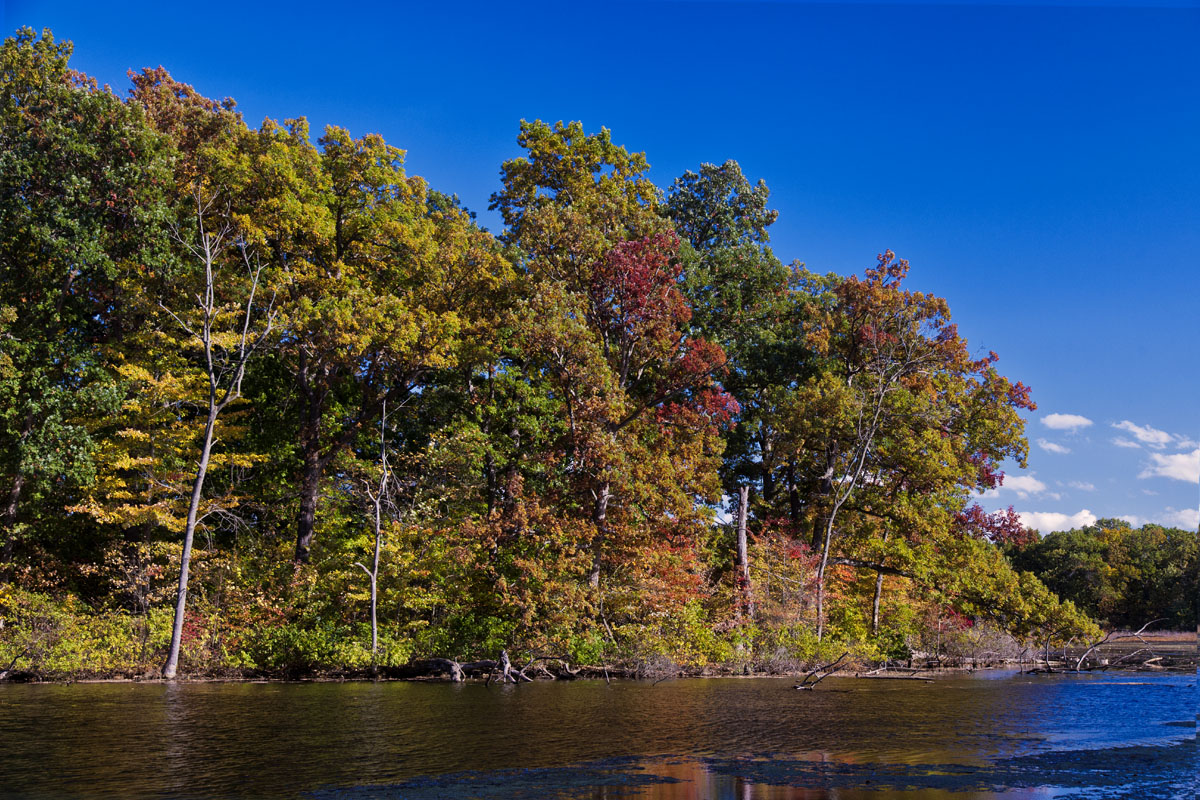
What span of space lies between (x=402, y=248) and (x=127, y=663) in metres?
16.6

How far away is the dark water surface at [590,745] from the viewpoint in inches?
349

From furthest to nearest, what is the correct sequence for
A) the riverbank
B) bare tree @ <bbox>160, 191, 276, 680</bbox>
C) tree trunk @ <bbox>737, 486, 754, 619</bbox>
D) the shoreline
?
tree trunk @ <bbox>737, 486, 754, 619</bbox> < bare tree @ <bbox>160, 191, 276, 680</bbox> < the riverbank < the shoreline

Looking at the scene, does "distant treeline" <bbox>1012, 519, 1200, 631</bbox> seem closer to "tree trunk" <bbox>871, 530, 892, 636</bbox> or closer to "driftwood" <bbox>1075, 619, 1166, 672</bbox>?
"driftwood" <bbox>1075, 619, 1166, 672</bbox>

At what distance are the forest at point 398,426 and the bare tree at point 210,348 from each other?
164 millimetres

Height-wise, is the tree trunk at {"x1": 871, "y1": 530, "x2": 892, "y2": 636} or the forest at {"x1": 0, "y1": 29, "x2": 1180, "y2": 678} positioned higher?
the forest at {"x1": 0, "y1": 29, "x2": 1180, "y2": 678}

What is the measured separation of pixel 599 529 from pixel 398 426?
457 inches

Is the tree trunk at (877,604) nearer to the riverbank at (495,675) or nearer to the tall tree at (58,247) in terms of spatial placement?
the riverbank at (495,675)

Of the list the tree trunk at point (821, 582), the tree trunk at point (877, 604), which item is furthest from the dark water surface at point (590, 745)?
the tree trunk at point (877, 604)

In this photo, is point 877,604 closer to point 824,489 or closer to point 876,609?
point 876,609

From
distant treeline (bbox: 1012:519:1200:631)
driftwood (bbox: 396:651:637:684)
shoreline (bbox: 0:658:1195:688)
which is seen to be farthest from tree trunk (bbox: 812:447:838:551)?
distant treeline (bbox: 1012:519:1200:631)

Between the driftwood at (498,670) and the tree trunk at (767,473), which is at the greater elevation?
the tree trunk at (767,473)

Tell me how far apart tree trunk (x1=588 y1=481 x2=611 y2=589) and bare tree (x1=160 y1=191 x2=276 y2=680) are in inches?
479

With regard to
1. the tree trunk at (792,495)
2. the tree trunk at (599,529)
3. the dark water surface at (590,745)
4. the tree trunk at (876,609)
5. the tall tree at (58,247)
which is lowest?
the dark water surface at (590,745)

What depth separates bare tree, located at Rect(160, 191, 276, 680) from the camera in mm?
24953
